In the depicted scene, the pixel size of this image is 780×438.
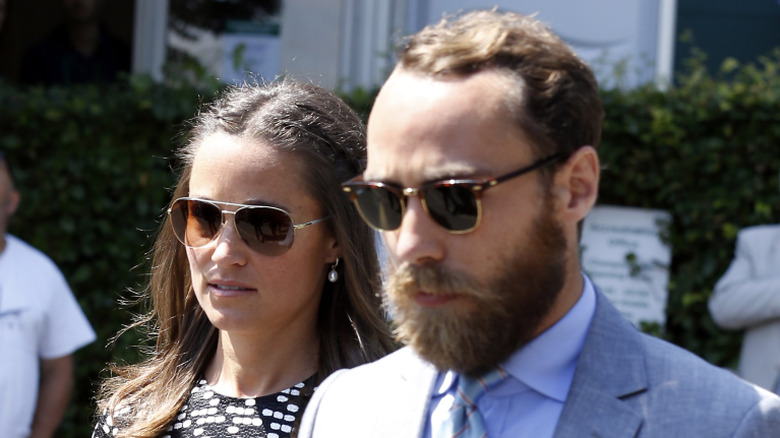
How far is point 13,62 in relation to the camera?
7.88m

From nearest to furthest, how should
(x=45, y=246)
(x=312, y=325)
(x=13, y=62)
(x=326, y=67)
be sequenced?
(x=312, y=325) → (x=45, y=246) → (x=326, y=67) → (x=13, y=62)

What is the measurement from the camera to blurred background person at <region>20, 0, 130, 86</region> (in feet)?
20.8

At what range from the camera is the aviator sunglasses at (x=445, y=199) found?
150cm

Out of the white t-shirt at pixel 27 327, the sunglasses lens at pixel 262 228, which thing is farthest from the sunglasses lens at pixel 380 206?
the white t-shirt at pixel 27 327

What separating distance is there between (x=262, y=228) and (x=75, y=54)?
4708 mm

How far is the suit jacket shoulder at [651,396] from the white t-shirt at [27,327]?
3.37m

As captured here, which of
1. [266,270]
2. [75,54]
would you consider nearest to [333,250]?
[266,270]

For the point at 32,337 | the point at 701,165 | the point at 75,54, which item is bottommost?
the point at 32,337

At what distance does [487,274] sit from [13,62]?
7.30 meters

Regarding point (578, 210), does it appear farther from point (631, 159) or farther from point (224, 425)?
point (631, 159)

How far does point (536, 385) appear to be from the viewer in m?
1.56

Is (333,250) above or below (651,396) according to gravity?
above

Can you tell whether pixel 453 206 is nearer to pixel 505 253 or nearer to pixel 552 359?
pixel 505 253

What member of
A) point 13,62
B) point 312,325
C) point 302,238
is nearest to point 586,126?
point 302,238
